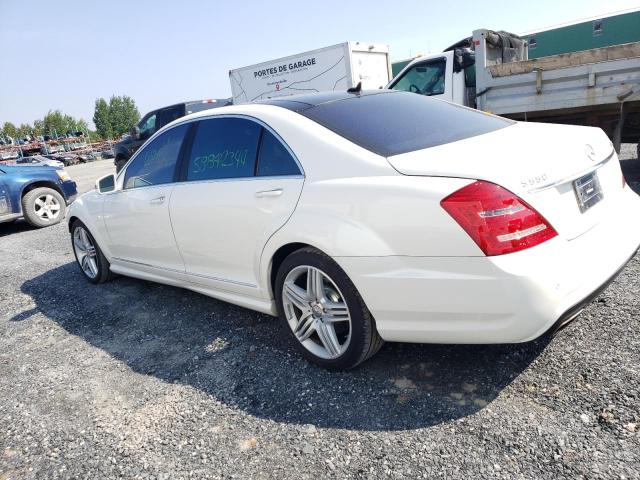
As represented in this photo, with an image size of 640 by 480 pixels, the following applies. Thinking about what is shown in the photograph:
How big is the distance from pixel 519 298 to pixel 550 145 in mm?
869

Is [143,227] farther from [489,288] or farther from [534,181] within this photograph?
[534,181]

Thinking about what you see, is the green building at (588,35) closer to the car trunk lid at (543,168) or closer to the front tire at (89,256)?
the front tire at (89,256)

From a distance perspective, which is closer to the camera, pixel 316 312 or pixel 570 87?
pixel 316 312

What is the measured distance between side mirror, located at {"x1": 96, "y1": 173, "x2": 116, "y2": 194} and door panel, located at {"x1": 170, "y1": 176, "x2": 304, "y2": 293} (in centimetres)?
115

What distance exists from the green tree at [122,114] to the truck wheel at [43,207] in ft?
293

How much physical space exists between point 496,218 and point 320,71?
13.1 m

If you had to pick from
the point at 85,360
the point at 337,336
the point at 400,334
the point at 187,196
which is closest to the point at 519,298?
the point at 400,334

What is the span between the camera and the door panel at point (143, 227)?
3.72m

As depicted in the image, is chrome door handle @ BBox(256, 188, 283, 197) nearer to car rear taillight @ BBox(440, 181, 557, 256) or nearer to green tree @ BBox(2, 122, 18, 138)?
car rear taillight @ BBox(440, 181, 557, 256)

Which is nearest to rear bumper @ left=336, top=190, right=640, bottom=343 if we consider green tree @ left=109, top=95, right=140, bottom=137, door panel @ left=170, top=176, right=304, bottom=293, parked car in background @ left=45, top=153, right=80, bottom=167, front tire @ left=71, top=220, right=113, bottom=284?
door panel @ left=170, top=176, right=304, bottom=293

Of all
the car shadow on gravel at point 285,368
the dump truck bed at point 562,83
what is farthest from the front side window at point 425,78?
the car shadow on gravel at point 285,368

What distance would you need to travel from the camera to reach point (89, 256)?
16.8 ft

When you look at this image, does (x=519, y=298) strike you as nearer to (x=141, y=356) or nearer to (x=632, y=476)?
(x=632, y=476)

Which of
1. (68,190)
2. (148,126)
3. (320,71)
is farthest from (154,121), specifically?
(68,190)
